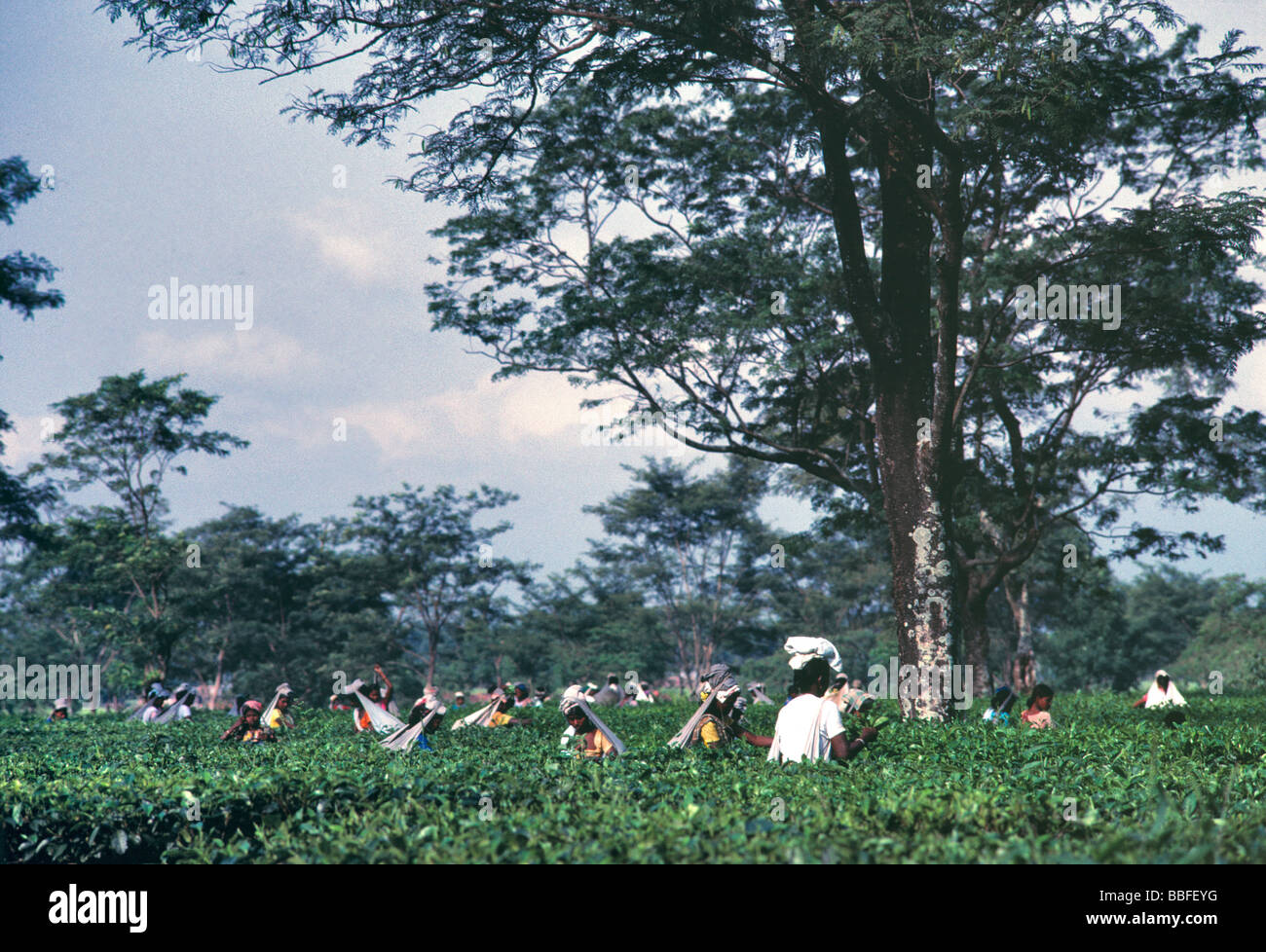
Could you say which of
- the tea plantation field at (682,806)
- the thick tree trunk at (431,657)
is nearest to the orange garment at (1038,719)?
the tea plantation field at (682,806)

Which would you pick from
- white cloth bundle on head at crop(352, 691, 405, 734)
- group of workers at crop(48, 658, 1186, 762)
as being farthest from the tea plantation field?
white cloth bundle on head at crop(352, 691, 405, 734)

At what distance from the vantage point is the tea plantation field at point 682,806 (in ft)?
12.2

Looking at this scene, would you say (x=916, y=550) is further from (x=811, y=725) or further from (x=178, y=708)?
(x=178, y=708)

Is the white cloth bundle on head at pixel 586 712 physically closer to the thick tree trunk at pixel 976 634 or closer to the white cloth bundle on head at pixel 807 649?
the white cloth bundle on head at pixel 807 649

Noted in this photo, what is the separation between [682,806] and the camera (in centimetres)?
455

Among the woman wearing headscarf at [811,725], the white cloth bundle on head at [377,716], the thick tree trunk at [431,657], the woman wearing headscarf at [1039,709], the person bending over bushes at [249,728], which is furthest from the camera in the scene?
the thick tree trunk at [431,657]

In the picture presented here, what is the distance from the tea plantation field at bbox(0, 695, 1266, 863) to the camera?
3707mm

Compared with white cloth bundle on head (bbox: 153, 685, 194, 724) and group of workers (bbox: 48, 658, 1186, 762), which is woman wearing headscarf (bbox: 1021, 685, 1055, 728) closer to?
group of workers (bbox: 48, 658, 1186, 762)

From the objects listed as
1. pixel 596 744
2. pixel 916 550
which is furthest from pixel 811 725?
pixel 916 550

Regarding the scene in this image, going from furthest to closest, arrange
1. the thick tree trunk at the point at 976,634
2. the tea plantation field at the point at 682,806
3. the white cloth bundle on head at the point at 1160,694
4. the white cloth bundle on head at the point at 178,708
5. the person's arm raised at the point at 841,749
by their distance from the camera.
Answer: the thick tree trunk at the point at 976,634 → the white cloth bundle on head at the point at 178,708 → the white cloth bundle on head at the point at 1160,694 → the person's arm raised at the point at 841,749 → the tea plantation field at the point at 682,806

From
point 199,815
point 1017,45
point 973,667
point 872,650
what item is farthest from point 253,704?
point 872,650
